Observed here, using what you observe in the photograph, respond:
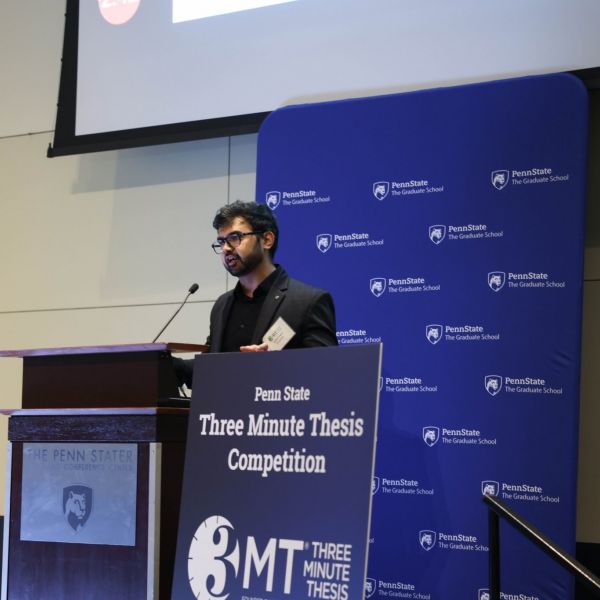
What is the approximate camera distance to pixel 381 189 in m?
3.81

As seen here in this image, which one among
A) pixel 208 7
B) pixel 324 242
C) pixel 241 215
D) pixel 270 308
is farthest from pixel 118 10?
pixel 270 308

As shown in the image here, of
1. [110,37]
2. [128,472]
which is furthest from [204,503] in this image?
[110,37]

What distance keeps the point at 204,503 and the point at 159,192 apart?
2.78 metres

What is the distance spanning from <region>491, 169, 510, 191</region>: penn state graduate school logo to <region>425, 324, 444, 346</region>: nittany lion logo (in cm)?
60

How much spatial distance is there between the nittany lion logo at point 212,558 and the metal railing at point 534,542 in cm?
64

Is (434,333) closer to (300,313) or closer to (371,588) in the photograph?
(300,313)

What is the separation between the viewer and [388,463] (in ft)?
11.7

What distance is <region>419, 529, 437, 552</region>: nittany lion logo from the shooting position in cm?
343

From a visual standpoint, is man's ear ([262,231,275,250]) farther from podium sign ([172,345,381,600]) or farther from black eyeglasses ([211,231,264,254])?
podium sign ([172,345,381,600])

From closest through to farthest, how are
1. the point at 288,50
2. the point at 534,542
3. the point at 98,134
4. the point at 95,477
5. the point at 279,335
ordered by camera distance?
the point at 534,542 → the point at 279,335 → the point at 95,477 → the point at 288,50 → the point at 98,134

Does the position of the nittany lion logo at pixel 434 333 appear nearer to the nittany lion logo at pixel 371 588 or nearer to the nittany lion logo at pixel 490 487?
the nittany lion logo at pixel 490 487

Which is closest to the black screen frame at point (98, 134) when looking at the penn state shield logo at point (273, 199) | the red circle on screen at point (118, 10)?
the red circle on screen at point (118, 10)

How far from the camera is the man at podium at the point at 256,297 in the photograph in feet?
9.91

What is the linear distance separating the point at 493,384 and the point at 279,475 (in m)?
1.52
